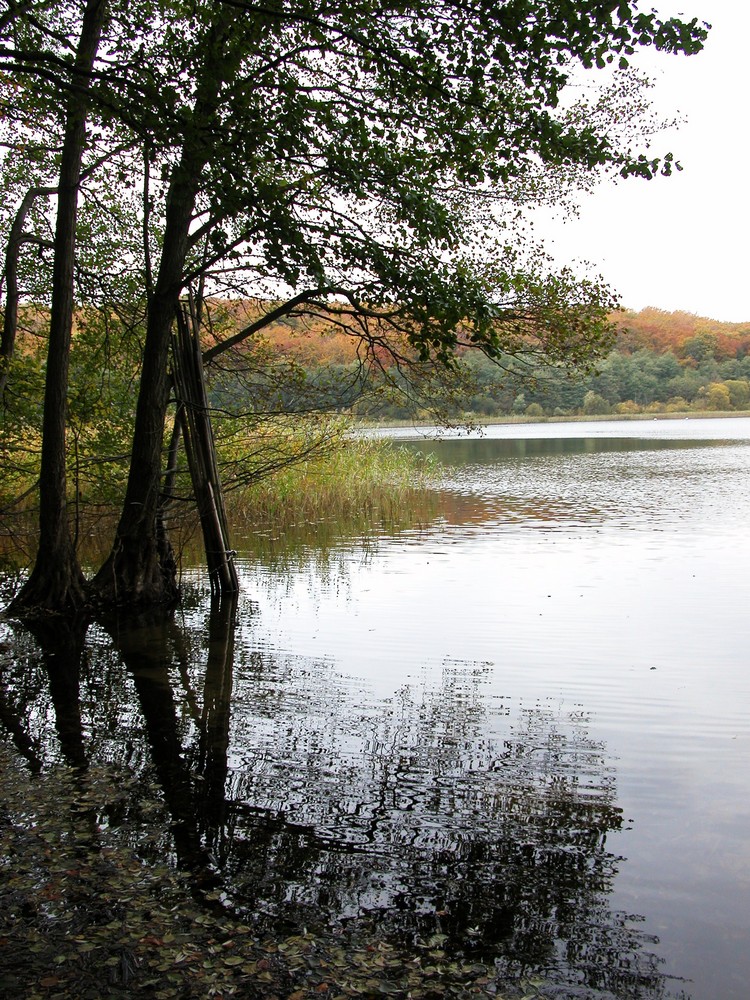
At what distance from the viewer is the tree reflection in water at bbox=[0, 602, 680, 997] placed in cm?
367

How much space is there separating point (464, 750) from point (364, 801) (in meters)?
1.11

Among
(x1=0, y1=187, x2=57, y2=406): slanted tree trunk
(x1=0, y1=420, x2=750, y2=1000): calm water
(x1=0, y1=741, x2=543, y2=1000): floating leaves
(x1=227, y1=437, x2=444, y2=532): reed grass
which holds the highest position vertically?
(x1=0, y1=187, x2=57, y2=406): slanted tree trunk

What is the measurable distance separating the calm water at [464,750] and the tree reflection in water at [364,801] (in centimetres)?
2

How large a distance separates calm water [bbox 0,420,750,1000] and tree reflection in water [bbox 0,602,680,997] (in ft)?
0.05

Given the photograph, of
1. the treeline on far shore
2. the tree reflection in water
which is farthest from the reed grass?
the treeline on far shore

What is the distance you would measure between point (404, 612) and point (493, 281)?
400cm

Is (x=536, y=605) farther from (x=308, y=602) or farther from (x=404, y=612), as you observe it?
(x=308, y=602)

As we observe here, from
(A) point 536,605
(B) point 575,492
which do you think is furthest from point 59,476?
(B) point 575,492

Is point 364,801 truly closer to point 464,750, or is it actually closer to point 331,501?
point 464,750

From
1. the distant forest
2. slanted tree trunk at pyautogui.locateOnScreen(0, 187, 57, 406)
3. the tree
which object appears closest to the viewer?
the tree

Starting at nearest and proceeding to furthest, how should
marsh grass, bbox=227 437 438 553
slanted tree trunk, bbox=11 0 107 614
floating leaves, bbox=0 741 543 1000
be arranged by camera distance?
floating leaves, bbox=0 741 543 1000 → slanted tree trunk, bbox=11 0 107 614 → marsh grass, bbox=227 437 438 553

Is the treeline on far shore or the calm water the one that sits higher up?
the treeline on far shore

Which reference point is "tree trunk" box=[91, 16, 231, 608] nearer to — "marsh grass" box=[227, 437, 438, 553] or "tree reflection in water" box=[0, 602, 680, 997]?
"tree reflection in water" box=[0, 602, 680, 997]

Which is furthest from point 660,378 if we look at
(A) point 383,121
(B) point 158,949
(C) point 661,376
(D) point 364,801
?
(B) point 158,949
